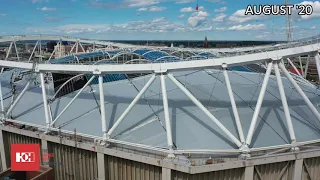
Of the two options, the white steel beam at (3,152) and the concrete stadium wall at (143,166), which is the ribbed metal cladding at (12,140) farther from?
the white steel beam at (3,152)

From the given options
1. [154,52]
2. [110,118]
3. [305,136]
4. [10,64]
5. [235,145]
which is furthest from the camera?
[154,52]

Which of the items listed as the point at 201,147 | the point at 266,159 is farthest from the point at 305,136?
the point at 201,147

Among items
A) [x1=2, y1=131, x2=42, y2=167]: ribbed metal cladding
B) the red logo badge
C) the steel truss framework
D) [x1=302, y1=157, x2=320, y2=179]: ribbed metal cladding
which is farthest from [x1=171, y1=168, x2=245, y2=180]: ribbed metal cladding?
[x1=2, y1=131, x2=42, y2=167]: ribbed metal cladding

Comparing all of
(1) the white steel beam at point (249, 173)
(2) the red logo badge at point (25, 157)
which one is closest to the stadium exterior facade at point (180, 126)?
(1) the white steel beam at point (249, 173)

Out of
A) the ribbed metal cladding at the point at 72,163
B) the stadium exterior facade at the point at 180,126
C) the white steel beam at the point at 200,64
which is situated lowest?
the ribbed metal cladding at the point at 72,163

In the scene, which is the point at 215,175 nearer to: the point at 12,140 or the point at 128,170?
the point at 128,170

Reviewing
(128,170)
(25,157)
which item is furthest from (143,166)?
(25,157)

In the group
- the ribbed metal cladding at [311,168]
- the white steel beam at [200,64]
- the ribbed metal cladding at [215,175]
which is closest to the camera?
the ribbed metal cladding at [215,175]

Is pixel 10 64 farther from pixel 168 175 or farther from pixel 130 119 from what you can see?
pixel 168 175
